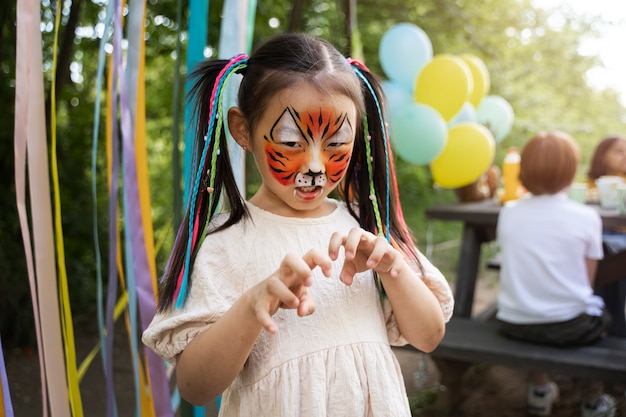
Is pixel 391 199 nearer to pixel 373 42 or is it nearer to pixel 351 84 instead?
pixel 351 84

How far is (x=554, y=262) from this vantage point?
279 centimetres

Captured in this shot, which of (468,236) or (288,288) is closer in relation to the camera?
(288,288)

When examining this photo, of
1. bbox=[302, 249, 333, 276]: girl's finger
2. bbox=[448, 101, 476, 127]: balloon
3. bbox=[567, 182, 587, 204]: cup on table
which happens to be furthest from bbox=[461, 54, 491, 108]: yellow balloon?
bbox=[302, 249, 333, 276]: girl's finger

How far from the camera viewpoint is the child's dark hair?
3.85 ft

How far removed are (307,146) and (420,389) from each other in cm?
242

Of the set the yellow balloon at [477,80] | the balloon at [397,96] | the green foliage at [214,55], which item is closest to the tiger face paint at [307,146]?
the green foliage at [214,55]

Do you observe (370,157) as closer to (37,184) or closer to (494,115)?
(37,184)

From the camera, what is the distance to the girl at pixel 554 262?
2732 mm

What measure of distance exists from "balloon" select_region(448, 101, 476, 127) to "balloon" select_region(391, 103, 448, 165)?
1.24 ft

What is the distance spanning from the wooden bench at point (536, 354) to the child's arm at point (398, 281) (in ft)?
4.85

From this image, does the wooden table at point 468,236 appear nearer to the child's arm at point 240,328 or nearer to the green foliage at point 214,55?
the green foliage at point 214,55

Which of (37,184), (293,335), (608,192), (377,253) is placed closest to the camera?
(377,253)

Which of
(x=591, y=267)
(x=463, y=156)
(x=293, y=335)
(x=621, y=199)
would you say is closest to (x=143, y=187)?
(x=293, y=335)

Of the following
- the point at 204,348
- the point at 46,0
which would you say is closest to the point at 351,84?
the point at 204,348
